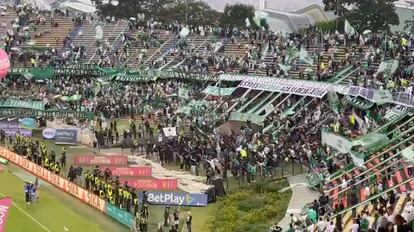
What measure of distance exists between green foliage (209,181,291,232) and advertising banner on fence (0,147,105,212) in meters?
5.54

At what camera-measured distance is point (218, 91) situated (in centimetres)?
5381

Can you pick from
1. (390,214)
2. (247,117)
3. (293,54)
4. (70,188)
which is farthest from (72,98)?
(390,214)

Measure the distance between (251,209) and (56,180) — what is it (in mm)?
10595

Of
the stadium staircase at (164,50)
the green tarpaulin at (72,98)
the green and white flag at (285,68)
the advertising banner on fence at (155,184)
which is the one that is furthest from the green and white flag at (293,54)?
the advertising banner on fence at (155,184)

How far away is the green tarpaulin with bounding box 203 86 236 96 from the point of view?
53.2 metres

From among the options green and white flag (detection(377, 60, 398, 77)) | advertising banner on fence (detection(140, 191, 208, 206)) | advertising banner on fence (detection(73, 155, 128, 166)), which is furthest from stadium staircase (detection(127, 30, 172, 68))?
advertising banner on fence (detection(140, 191, 208, 206))

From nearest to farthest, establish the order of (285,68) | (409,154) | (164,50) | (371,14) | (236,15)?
1. (409,154)
2. (285,68)
3. (164,50)
4. (371,14)
5. (236,15)

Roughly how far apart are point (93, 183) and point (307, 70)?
2216cm

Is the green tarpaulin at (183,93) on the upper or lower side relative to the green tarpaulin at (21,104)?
upper

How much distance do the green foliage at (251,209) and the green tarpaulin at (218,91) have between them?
16.8 meters

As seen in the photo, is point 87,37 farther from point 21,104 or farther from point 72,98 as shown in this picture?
point 21,104

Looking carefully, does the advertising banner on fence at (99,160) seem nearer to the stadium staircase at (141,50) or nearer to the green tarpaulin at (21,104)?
the green tarpaulin at (21,104)

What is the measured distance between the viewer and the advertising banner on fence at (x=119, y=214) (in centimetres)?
3080

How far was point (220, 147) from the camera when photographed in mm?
40688
